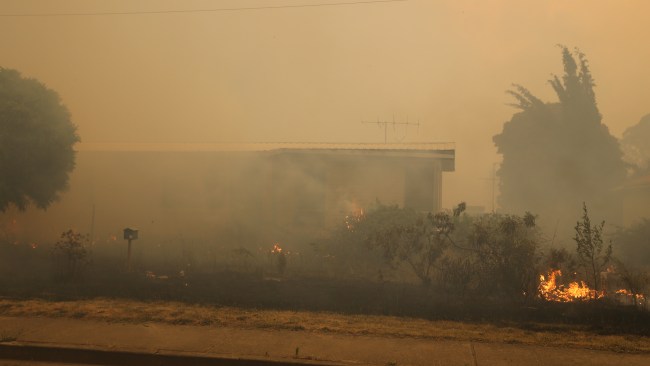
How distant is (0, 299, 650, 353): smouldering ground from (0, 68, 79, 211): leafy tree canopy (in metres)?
6.85

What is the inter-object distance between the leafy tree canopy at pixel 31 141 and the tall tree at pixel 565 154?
21413 mm

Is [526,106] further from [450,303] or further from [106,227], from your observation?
[450,303]

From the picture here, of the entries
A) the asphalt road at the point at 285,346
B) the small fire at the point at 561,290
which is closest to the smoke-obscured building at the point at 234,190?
the small fire at the point at 561,290

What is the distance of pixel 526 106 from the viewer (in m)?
31.7

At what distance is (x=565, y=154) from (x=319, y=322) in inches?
997

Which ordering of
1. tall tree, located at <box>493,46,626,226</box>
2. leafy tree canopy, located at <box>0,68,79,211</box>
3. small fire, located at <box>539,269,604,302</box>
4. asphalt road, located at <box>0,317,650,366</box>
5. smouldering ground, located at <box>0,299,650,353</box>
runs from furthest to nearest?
1. tall tree, located at <box>493,46,626,226</box>
2. leafy tree canopy, located at <box>0,68,79,211</box>
3. small fire, located at <box>539,269,604,302</box>
4. smouldering ground, located at <box>0,299,650,353</box>
5. asphalt road, located at <box>0,317,650,366</box>

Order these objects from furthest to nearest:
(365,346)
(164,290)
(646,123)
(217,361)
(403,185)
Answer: (646,123)
(403,185)
(164,290)
(365,346)
(217,361)

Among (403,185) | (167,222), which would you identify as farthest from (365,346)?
(167,222)

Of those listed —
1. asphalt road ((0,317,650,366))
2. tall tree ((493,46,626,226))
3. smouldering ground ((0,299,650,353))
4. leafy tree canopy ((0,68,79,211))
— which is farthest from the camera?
tall tree ((493,46,626,226))

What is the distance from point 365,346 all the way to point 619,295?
528 centimetres

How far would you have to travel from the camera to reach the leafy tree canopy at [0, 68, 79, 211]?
1398 centimetres

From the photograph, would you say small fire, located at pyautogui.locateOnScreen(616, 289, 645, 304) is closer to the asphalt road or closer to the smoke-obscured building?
the asphalt road

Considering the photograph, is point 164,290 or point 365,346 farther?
point 164,290

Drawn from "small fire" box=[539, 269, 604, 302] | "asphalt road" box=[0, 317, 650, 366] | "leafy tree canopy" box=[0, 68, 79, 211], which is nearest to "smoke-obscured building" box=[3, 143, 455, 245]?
"leafy tree canopy" box=[0, 68, 79, 211]
